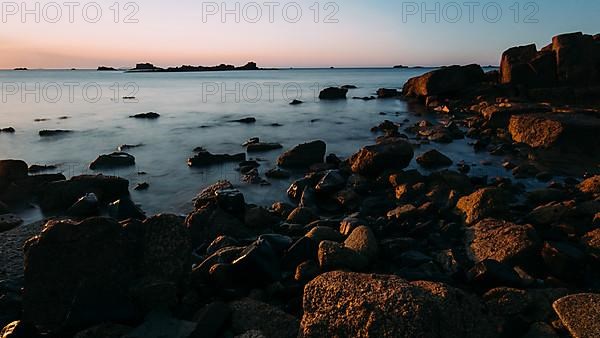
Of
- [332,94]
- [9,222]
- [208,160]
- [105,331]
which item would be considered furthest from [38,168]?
[332,94]

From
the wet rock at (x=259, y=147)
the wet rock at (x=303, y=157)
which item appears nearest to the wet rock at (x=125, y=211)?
the wet rock at (x=303, y=157)

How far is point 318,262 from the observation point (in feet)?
22.1

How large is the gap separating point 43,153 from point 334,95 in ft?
126

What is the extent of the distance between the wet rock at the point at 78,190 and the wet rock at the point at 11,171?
5.92 feet

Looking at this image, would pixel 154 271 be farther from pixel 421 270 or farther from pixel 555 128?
pixel 555 128

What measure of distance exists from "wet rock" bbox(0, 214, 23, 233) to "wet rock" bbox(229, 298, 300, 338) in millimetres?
7647

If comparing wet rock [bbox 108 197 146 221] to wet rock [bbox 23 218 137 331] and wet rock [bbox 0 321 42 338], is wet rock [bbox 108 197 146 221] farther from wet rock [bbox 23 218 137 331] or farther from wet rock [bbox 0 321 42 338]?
wet rock [bbox 0 321 42 338]

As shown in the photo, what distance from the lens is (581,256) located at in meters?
6.64

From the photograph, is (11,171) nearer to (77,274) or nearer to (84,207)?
(84,207)

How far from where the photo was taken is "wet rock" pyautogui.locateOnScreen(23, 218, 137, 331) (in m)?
5.32

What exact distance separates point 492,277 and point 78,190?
10.8 meters

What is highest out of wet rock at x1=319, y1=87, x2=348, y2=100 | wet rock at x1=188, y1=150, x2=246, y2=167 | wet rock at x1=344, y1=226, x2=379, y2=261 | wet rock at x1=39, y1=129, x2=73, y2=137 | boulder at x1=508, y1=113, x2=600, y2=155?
wet rock at x1=319, y1=87, x2=348, y2=100

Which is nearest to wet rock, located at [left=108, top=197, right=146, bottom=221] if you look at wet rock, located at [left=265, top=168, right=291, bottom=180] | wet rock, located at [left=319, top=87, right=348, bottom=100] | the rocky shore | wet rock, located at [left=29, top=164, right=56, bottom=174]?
the rocky shore

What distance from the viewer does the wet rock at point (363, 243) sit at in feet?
22.9
